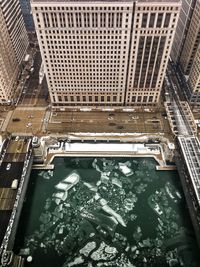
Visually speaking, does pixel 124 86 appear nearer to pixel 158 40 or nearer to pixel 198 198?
pixel 158 40

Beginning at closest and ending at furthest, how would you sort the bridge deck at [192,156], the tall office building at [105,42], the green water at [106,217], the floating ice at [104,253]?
the floating ice at [104,253]
the green water at [106,217]
the bridge deck at [192,156]
the tall office building at [105,42]

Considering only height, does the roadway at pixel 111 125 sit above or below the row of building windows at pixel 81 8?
below

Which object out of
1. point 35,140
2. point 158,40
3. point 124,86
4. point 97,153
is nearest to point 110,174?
point 97,153

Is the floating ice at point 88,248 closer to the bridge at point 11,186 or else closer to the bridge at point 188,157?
the bridge at point 11,186

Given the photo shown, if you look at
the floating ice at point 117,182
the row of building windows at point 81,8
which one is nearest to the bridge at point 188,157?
the floating ice at point 117,182

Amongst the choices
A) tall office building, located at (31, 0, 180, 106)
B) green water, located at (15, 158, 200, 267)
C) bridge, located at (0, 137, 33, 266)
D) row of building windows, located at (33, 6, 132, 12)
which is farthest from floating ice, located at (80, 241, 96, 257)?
row of building windows, located at (33, 6, 132, 12)

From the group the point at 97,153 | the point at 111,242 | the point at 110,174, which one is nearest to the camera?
the point at 111,242

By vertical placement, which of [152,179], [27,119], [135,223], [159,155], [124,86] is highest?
[124,86]

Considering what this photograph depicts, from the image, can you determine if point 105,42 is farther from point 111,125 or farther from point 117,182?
point 117,182
